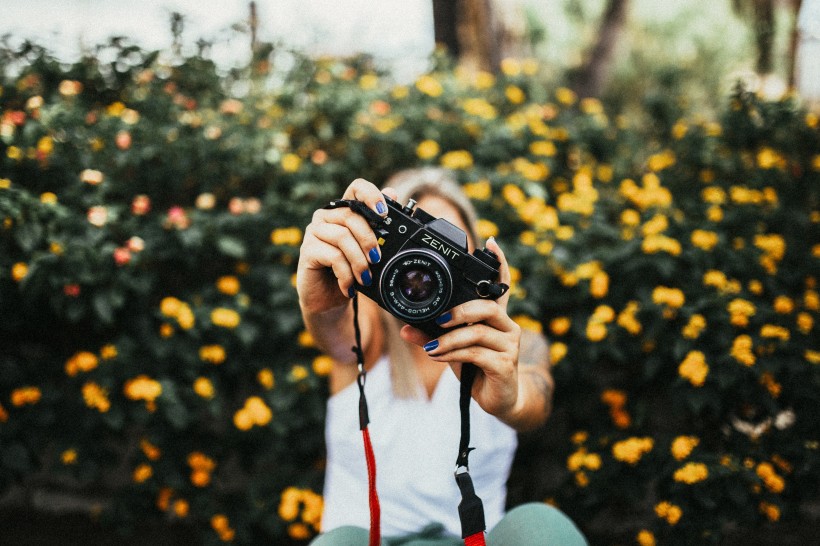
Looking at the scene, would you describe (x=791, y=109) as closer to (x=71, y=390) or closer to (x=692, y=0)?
(x=71, y=390)

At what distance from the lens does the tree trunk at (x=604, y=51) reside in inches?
142

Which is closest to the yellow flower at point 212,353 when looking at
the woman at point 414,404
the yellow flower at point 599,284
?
the woman at point 414,404

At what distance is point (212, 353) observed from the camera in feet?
6.08

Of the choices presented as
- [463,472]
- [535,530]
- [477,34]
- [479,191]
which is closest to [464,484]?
[463,472]

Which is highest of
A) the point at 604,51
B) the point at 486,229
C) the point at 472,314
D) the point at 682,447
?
the point at 604,51

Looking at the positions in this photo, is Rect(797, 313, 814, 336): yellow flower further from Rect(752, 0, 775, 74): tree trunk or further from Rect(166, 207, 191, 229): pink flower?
Rect(752, 0, 775, 74): tree trunk

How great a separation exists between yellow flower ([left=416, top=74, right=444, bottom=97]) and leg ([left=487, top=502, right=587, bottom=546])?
1957 mm

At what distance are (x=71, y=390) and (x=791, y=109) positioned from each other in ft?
9.17

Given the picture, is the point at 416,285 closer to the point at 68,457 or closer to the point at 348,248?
the point at 348,248

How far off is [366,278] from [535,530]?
623mm

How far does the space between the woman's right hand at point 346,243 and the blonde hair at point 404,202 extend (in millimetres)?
354

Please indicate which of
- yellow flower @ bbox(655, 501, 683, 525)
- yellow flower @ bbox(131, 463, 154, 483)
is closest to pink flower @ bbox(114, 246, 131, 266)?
yellow flower @ bbox(131, 463, 154, 483)

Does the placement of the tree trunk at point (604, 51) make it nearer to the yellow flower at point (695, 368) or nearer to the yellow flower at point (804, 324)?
the yellow flower at point (804, 324)

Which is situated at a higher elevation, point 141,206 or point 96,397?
point 141,206
